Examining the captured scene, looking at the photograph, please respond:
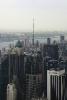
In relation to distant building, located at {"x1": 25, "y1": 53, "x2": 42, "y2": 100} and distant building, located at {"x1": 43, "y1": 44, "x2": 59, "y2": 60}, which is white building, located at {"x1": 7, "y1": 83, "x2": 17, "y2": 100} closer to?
distant building, located at {"x1": 25, "y1": 53, "x2": 42, "y2": 100}

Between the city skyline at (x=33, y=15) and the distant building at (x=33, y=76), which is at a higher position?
the city skyline at (x=33, y=15)

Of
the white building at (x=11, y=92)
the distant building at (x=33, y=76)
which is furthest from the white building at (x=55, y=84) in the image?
the white building at (x=11, y=92)

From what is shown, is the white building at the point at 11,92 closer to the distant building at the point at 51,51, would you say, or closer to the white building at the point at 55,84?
the white building at the point at 55,84

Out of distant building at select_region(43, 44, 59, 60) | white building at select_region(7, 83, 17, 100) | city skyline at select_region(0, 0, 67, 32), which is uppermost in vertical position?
city skyline at select_region(0, 0, 67, 32)

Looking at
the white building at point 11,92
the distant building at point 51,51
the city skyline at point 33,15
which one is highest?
the city skyline at point 33,15

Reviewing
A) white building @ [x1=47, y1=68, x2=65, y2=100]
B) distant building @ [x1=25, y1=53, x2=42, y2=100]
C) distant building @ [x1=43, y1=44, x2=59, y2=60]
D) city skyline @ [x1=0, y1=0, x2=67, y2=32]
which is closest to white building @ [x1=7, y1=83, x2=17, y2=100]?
distant building @ [x1=25, y1=53, x2=42, y2=100]

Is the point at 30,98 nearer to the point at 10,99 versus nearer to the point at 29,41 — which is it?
the point at 10,99
